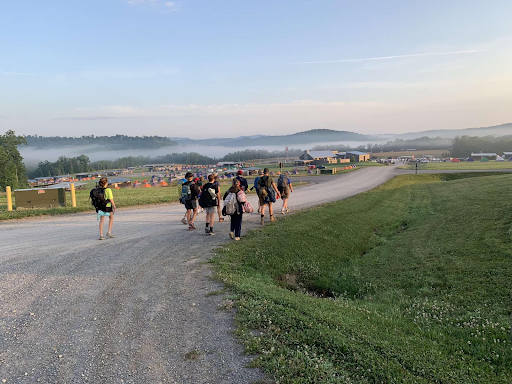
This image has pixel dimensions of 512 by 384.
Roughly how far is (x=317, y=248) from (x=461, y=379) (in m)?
7.47

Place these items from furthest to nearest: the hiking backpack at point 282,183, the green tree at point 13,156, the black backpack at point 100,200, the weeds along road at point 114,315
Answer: the green tree at point 13,156
the hiking backpack at point 282,183
the black backpack at point 100,200
the weeds along road at point 114,315

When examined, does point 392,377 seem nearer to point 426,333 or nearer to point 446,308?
point 426,333

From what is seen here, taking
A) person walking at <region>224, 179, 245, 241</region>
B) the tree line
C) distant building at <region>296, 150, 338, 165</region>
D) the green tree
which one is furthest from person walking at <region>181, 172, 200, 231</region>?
the tree line

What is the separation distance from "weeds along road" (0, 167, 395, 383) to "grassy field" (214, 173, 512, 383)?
533 millimetres

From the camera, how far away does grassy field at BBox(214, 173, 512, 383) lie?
4.24 m

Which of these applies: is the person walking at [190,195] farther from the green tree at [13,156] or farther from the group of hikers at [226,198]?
the green tree at [13,156]

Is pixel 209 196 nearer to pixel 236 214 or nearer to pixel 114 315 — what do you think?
pixel 236 214

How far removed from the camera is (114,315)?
5527mm

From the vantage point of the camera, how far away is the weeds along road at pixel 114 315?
13.4 feet

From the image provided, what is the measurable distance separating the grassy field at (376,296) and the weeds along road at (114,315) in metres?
0.53

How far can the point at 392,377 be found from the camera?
3.94m

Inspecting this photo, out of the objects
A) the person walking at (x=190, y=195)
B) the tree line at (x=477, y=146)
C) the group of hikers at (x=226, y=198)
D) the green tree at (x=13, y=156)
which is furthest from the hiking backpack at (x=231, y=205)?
the tree line at (x=477, y=146)

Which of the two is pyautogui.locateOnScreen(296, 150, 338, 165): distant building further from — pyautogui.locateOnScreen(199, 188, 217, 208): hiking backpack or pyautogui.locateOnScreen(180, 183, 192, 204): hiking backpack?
pyautogui.locateOnScreen(199, 188, 217, 208): hiking backpack

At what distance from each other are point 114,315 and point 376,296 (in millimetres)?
5855
